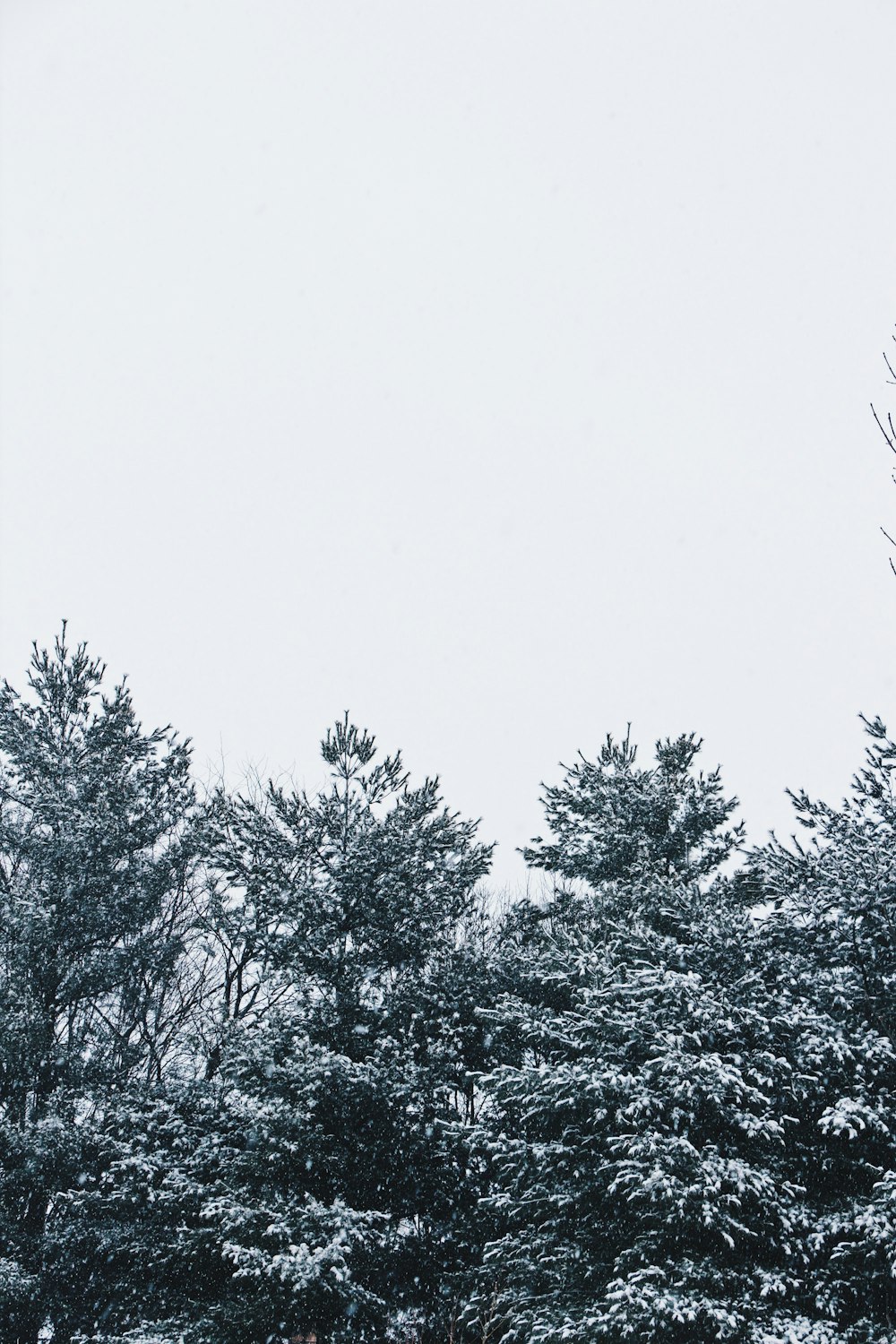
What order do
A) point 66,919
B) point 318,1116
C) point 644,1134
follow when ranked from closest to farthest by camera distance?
1. point 644,1134
2. point 318,1116
3. point 66,919

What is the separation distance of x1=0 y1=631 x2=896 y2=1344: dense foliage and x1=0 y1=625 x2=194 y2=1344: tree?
6 centimetres

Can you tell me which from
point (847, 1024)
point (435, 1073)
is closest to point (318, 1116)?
point (435, 1073)

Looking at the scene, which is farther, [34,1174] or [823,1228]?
[34,1174]

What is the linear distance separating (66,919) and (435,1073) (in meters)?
7.20

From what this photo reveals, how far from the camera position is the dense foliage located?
1154 cm

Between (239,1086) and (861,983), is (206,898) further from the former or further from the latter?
(861,983)

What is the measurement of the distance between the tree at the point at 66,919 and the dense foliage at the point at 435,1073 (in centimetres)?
6

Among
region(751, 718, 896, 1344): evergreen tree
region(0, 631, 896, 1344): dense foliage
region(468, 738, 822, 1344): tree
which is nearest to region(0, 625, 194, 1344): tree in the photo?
region(0, 631, 896, 1344): dense foliage

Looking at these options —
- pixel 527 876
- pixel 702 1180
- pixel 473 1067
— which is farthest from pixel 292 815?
pixel 527 876

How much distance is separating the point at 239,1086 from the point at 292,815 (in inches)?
184

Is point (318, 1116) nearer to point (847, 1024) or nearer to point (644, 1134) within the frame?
point (644, 1134)

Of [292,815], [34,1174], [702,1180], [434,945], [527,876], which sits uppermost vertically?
[527,876]

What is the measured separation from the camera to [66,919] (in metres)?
15.6

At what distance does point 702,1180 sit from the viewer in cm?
1115
